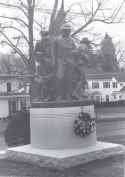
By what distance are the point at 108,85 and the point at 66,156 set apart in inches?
3056

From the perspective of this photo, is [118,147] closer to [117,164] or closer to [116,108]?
[117,164]

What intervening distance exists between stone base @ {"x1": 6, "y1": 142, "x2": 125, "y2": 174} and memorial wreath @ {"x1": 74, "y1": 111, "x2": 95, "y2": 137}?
0.37 m

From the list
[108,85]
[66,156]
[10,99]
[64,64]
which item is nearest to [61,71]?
[64,64]

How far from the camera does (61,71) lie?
9.23 m

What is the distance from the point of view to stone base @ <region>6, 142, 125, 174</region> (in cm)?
791

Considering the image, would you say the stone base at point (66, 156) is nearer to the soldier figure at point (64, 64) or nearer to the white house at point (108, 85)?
the soldier figure at point (64, 64)

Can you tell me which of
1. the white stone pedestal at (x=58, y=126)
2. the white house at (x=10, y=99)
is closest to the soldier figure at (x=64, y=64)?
the white stone pedestal at (x=58, y=126)

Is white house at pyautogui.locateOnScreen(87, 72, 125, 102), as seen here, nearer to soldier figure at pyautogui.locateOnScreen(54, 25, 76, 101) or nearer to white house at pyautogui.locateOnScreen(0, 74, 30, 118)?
white house at pyautogui.locateOnScreen(0, 74, 30, 118)

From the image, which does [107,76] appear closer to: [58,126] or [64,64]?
[64,64]

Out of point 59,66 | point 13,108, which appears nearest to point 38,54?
point 59,66

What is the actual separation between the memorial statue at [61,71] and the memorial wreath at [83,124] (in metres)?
0.57

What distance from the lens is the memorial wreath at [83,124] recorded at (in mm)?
8703

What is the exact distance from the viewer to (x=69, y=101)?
8.95 metres

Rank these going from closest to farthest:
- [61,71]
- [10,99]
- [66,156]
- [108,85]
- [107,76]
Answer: [66,156] < [61,71] < [10,99] < [107,76] < [108,85]
